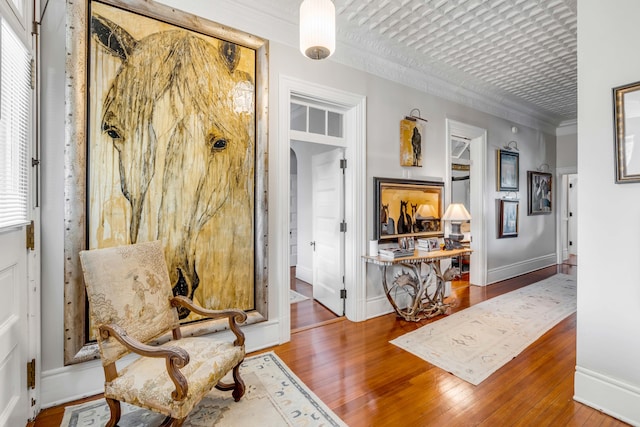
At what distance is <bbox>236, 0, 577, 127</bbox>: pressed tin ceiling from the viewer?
2.70 meters

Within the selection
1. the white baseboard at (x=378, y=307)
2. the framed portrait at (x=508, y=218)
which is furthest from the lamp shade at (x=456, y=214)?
the framed portrait at (x=508, y=218)

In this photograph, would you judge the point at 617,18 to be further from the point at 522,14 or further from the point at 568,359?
the point at 568,359

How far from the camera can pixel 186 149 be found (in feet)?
7.64

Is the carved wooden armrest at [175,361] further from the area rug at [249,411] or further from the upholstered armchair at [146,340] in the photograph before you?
the area rug at [249,411]

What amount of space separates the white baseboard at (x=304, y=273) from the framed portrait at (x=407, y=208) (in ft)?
6.10

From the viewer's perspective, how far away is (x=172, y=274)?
2289 mm

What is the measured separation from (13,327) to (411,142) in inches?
153

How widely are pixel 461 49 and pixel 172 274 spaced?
12.9 feet

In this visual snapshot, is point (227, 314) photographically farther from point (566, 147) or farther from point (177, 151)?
point (566, 147)

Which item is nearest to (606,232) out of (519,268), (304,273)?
(304,273)

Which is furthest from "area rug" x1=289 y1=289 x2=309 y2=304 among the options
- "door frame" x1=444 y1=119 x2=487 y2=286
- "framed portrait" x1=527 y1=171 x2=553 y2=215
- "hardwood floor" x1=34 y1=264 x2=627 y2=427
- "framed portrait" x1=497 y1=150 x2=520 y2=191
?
"framed portrait" x1=527 y1=171 x2=553 y2=215

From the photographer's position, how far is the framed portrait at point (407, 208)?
3480 millimetres

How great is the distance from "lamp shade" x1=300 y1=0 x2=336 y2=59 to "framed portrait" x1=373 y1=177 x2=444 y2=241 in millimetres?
1938

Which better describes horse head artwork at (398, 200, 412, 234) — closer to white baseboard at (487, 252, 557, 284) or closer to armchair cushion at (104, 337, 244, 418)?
white baseboard at (487, 252, 557, 284)
